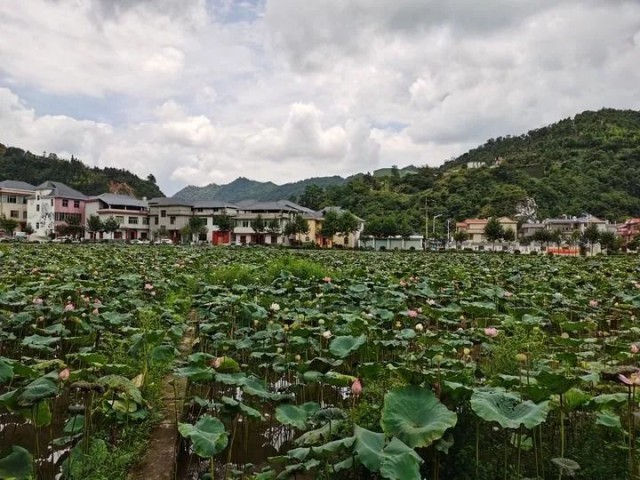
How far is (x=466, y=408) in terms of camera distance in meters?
3.55

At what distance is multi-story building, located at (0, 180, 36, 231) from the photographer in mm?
59688

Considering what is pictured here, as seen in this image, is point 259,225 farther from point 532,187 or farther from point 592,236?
point 532,187

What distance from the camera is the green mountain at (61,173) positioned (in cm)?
7556

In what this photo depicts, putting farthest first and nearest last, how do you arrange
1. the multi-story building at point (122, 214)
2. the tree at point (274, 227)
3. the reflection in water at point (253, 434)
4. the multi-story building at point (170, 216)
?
the multi-story building at point (170, 216)
the multi-story building at point (122, 214)
the tree at point (274, 227)
the reflection in water at point (253, 434)

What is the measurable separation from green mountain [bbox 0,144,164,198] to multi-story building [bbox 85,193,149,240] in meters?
17.9

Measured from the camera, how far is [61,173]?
7894 centimetres

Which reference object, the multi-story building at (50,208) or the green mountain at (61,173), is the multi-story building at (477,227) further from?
the green mountain at (61,173)

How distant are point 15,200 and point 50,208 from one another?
612 cm

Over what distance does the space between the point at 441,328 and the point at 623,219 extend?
77874 millimetres

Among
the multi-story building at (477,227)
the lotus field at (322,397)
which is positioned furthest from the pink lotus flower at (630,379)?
the multi-story building at (477,227)

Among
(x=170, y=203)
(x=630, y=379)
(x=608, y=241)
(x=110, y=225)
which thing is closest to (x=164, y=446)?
(x=630, y=379)

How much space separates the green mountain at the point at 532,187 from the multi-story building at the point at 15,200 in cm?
4342

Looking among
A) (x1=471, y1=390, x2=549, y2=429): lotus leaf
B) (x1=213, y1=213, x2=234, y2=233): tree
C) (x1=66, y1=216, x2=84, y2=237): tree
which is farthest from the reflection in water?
(x1=66, y1=216, x2=84, y2=237): tree

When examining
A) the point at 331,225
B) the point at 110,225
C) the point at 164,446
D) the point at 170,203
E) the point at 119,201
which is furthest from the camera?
the point at 119,201
